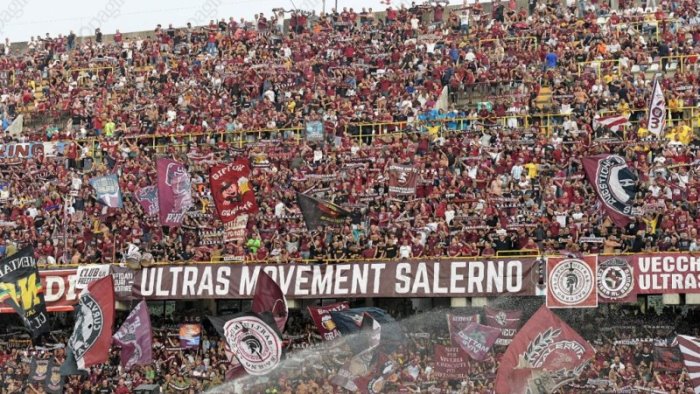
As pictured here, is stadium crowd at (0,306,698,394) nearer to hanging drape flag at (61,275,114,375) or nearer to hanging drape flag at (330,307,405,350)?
hanging drape flag at (330,307,405,350)

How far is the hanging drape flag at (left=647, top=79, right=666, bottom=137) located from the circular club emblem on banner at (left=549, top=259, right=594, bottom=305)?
6.62 meters

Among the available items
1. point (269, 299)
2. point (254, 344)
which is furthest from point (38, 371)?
point (254, 344)

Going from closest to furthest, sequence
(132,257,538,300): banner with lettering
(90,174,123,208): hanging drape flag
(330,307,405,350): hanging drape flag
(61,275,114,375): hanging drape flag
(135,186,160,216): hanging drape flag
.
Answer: (330,307,405,350): hanging drape flag
(132,257,538,300): banner with lettering
(61,275,114,375): hanging drape flag
(135,186,160,216): hanging drape flag
(90,174,123,208): hanging drape flag

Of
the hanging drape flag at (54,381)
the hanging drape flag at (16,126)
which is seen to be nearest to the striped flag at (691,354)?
the hanging drape flag at (54,381)

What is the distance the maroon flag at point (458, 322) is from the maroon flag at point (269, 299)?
13.6 feet

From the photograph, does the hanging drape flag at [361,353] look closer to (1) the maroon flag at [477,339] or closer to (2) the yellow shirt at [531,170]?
(1) the maroon flag at [477,339]

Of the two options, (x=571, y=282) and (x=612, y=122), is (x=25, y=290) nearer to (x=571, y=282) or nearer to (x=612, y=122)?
(x=571, y=282)

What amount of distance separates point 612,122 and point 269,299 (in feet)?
37.8

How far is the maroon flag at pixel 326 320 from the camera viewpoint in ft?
122

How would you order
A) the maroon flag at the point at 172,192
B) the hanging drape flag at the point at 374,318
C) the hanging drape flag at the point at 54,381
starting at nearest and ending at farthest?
the hanging drape flag at the point at 374,318, the hanging drape flag at the point at 54,381, the maroon flag at the point at 172,192

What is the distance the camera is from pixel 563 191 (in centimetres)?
3819

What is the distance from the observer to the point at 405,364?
35656mm

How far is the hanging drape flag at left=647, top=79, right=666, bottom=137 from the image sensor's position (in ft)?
130

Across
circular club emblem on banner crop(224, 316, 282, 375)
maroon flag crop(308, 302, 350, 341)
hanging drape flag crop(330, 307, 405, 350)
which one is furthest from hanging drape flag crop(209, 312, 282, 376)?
maroon flag crop(308, 302, 350, 341)
